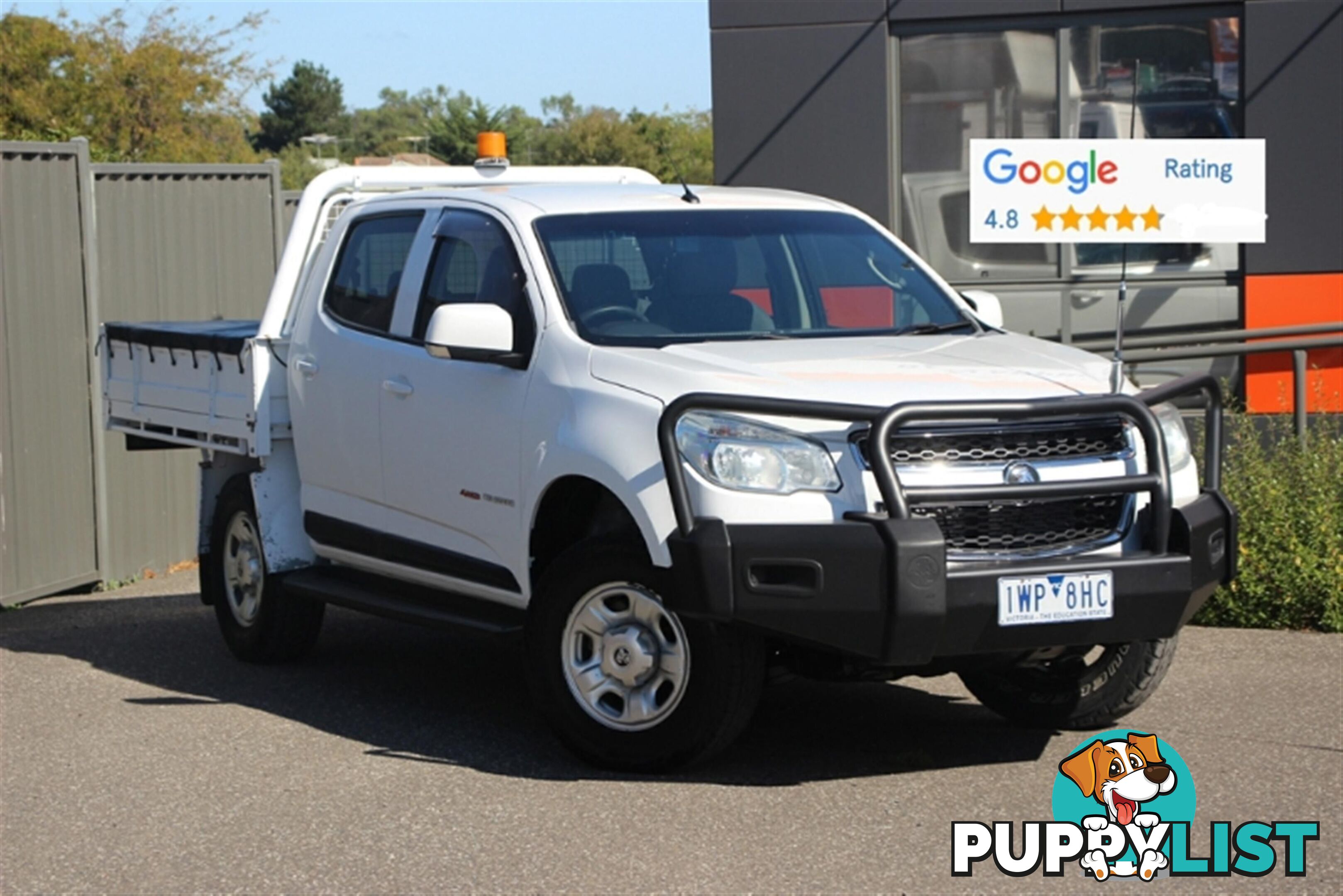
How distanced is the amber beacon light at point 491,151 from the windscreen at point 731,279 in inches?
65.2

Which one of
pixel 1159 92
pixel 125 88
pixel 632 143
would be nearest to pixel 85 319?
pixel 1159 92

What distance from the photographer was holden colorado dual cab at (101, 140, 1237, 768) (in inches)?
215

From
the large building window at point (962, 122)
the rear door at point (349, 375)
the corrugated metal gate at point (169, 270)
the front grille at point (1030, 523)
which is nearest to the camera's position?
the front grille at point (1030, 523)

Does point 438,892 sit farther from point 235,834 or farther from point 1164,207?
point 1164,207

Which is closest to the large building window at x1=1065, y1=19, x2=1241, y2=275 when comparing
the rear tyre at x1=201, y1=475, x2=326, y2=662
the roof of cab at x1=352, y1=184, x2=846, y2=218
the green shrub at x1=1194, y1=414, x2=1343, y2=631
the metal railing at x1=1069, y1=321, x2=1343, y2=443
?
the metal railing at x1=1069, y1=321, x2=1343, y2=443

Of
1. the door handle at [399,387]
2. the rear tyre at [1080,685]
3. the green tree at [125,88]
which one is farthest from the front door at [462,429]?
the green tree at [125,88]

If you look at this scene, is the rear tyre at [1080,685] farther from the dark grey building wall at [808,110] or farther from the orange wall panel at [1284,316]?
the dark grey building wall at [808,110]

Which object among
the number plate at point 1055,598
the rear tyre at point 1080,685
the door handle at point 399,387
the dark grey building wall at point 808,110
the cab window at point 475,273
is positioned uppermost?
the dark grey building wall at point 808,110

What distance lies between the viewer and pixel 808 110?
14.7m

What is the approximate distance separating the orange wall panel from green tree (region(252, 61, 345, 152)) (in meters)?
97.5

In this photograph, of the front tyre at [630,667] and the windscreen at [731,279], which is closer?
the front tyre at [630,667]

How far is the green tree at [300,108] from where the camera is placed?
107500mm

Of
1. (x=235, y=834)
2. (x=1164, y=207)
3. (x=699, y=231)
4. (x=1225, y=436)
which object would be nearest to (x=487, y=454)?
(x=699, y=231)

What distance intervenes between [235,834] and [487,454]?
1.67 m
